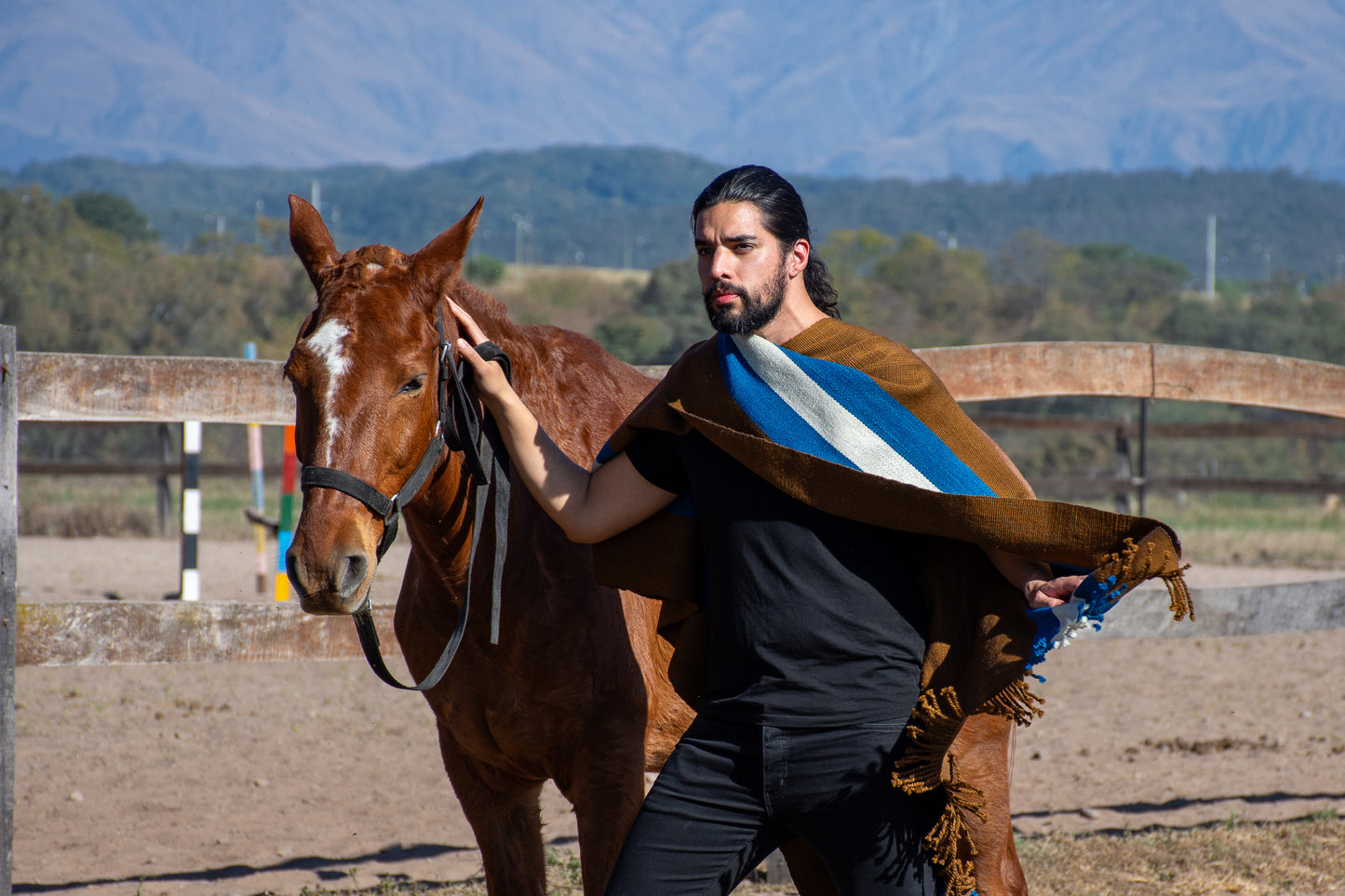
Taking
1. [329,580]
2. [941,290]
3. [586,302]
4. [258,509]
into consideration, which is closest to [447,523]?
[329,580]

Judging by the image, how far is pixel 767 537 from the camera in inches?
81.4

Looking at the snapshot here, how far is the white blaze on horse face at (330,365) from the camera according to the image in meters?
2.12

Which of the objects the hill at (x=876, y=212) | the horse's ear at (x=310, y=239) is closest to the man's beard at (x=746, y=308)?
the horse's ear at (x=310, y=239)

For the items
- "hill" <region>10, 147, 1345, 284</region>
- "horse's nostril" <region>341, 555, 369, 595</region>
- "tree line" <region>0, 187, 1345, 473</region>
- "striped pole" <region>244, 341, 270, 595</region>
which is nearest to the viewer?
"horse's nostril" <region>341, 555, 369, 595</region>

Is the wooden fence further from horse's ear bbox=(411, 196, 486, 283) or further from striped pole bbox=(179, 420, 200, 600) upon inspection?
striped pole bbox=(179, 420, 200, 600)

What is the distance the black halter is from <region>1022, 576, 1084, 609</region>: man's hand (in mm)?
1102

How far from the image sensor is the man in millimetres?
1964

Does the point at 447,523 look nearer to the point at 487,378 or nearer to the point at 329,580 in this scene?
the point at 487,378

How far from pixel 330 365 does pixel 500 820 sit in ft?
4.12

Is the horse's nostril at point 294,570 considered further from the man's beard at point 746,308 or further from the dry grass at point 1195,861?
the dry grass at point 1195,861

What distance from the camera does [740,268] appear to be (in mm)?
2139

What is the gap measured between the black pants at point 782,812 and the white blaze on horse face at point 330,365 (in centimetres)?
83

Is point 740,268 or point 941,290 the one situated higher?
point 941,290

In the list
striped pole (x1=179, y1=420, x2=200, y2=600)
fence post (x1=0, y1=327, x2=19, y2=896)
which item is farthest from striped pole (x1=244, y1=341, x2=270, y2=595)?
fence post (x1=0, y1=327, x2=19, y2=896)
